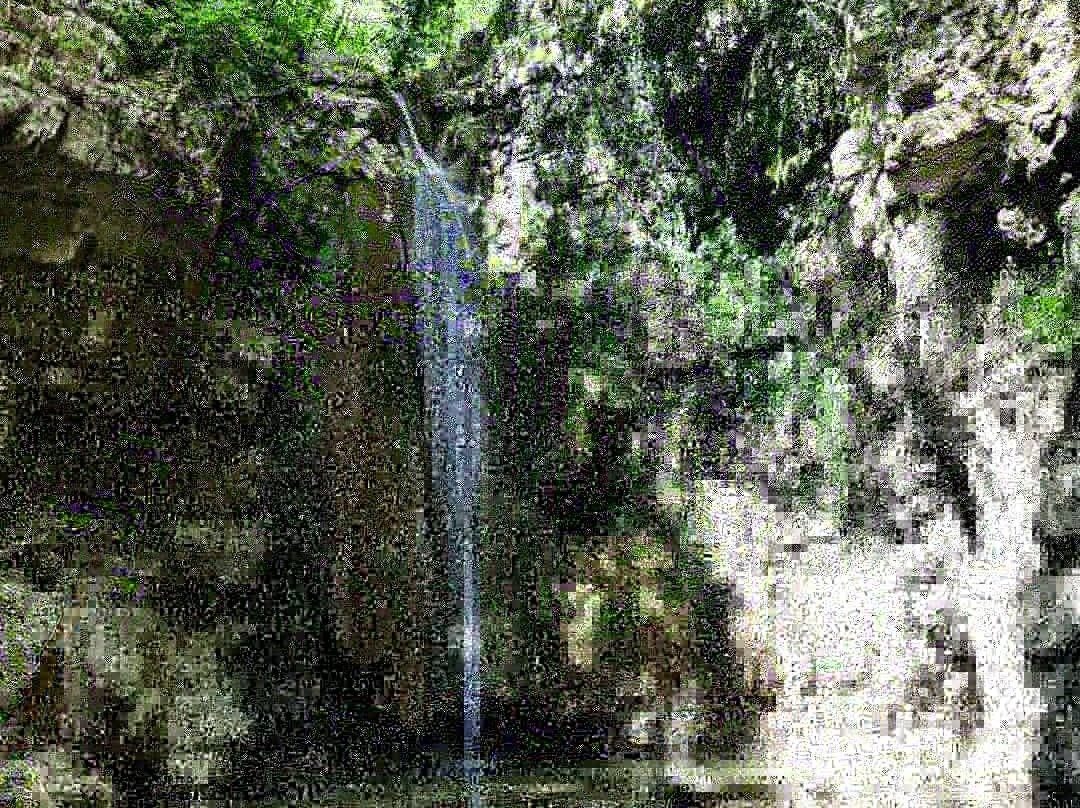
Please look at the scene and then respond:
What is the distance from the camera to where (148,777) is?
3.32m

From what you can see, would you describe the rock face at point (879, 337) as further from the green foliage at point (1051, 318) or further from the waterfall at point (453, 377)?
the waterfall at point (453, 377)

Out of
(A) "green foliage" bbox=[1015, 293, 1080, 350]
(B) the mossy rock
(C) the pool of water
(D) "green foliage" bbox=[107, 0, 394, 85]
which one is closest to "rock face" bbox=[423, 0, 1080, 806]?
(A) "green foliage" bbox=[1015, 293, 1080, 350]

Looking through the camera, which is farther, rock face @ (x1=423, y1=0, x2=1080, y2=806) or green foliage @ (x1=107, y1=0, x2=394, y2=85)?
green foliage @ (x1=107, y1=0, x2=394, y2=85)

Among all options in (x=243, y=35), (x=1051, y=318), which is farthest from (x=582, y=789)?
(x=243, y=35)

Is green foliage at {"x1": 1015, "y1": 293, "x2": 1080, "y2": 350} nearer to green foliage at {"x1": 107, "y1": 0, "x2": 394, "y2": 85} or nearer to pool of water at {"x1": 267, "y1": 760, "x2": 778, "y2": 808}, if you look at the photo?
pool of water at {"x1": 267, "y1": 760, "x2": 778, "y2": 808}

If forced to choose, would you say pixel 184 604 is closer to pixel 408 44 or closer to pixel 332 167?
pixel 332 167

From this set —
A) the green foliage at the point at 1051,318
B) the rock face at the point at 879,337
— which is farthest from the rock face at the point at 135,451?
the green foliage at the point at 1051,318

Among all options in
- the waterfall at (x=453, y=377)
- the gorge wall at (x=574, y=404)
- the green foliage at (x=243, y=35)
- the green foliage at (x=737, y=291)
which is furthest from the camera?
the waterfall at (x=453, y=377)

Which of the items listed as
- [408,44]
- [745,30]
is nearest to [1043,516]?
[745,30]

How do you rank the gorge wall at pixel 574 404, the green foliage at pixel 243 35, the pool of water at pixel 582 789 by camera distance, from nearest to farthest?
the gorge wall at pixel 574 404, the green foliage at pixel 243 35, the pool of water at pixel 582 789

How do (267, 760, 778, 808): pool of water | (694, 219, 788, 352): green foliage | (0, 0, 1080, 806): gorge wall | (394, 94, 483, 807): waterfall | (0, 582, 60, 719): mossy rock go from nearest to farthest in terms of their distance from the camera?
1. (0, 582, 60, 719): mossy rock
2. (0, 0, 1080, 806): gorge wall
3. (267, 760, 778, 808): pool of water
4. (694, 219, 788, 352): green foliage
5. (394, 94, 483, 807): waterfall

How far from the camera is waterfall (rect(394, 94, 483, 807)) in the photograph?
4438 millimetres

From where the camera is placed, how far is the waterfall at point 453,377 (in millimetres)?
4438

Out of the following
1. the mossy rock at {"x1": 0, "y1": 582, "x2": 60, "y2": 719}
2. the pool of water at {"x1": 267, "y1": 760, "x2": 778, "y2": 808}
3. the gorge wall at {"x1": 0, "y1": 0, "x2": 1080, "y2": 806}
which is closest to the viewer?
the mossy rock at {"x1": 0, "y1": 582, "x2": 60, "y2": 719}
